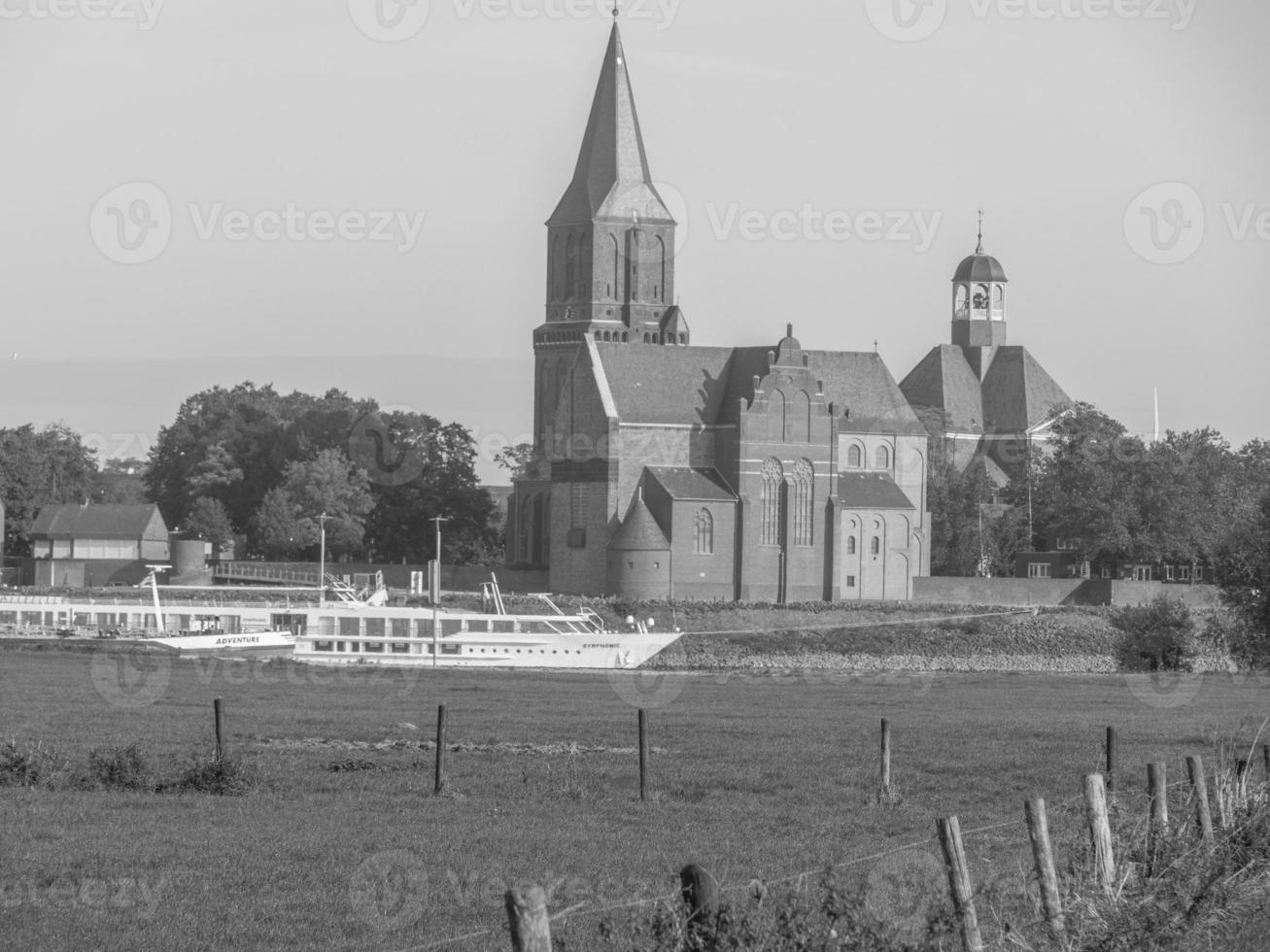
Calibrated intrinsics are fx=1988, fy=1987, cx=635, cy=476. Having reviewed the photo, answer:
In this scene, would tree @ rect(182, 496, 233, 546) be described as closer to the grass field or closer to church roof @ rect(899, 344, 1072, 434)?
church roof @ rect(899, 344, 1072, 434)

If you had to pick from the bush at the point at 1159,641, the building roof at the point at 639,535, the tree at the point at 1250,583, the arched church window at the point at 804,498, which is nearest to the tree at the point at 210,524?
the building roof at the point at 639,535

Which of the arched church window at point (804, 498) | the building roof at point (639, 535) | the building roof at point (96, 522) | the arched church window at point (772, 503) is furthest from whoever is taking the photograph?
the building roof at point (96, 522)

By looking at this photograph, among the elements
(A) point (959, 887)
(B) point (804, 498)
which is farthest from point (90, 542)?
(A) point (959, 887)

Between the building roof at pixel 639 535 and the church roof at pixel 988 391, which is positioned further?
the church roof at pixel 988 391

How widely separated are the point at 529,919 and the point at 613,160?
3808 inches

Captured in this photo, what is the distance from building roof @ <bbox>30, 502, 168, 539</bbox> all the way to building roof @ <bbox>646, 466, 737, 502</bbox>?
109 ft

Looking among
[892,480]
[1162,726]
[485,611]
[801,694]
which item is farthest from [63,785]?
[892,480]

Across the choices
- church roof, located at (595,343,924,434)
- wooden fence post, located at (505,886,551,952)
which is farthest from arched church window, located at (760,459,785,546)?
wooden fence post, located at (505,886,551,952)

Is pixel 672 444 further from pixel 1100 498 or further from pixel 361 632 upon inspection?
pixel 361 632

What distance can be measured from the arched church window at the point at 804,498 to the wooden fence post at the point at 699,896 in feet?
272

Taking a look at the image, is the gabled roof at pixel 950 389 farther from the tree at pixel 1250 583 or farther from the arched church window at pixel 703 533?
the tree at pixel 1250 583

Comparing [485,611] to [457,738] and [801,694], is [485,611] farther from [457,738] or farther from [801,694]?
[457,738]

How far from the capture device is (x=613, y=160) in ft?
340

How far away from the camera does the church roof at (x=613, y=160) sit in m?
103
